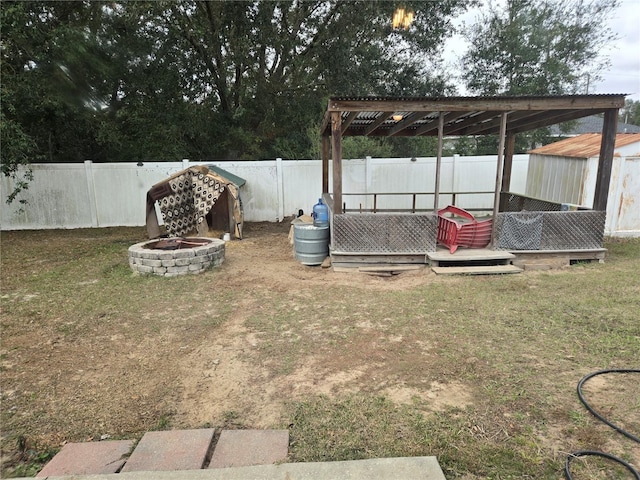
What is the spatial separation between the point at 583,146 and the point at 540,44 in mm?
7210

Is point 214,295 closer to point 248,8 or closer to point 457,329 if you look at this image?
point 457,329

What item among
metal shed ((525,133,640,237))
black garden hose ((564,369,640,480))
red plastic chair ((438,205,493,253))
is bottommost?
black garden hose ((564,369,640,480))

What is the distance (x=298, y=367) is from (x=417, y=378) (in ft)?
3.37

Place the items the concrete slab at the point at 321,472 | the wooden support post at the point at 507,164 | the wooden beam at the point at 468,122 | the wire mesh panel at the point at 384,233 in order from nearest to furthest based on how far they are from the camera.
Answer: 1. the concrete slab at the point at 321,472
2. the wire mesh panel at the point at 384,233
3. the wooden beam at the point at 468,122
4. the wooden support post at the point at 507,164

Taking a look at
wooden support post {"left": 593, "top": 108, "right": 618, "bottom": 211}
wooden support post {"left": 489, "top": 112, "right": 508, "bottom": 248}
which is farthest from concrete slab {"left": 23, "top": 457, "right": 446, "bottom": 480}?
wooden support post {"left": 593, "top": 108, "right": 618, "bottom": 211}

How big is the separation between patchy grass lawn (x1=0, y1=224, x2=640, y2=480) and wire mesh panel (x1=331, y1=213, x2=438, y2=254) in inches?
24.6

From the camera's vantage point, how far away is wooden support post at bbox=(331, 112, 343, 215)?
6199 mm

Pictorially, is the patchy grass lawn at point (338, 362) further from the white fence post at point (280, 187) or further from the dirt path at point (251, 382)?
the white fence post at point (280, 187)

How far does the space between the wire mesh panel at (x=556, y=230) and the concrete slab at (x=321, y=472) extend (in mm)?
5334

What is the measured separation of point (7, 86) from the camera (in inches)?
321

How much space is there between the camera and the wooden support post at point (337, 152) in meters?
6.20

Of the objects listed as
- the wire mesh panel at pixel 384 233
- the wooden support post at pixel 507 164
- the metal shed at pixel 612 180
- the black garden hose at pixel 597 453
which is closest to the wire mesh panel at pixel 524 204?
the wooden support post at pixel 507 164

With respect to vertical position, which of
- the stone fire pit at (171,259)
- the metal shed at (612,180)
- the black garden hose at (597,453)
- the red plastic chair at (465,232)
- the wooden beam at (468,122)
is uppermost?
the wooden beam at (468,122)

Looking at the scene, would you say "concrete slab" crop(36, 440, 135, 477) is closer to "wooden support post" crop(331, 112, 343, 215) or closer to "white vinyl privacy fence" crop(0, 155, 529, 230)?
"wooden support post" crop(331, 112, 343, 215)
